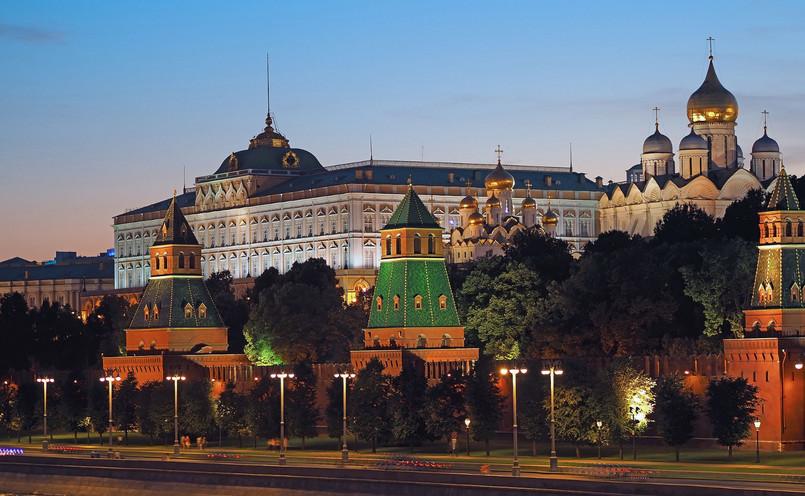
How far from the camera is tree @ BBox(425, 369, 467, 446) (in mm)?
123312

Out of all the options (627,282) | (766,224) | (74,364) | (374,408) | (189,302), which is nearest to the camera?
(766,224)

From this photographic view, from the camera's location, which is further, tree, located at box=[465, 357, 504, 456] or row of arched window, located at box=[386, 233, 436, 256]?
row of arched window, located at box=[386, 233, 436, 256]

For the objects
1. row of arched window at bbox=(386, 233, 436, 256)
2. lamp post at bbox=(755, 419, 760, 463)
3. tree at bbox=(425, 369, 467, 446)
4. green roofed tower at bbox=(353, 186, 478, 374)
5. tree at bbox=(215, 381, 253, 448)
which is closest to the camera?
lamp post at bbox=(755, 419, 760, 463)

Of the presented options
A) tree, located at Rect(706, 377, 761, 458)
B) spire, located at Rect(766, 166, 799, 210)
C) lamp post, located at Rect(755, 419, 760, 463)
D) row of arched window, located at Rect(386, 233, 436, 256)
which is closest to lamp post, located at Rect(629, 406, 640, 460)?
tree, located at Rect(706, 377, 761, 458)

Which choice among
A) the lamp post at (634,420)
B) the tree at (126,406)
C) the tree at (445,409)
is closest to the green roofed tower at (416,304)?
the tree at (445,409)

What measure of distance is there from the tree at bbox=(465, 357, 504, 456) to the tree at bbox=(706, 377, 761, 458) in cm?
1312

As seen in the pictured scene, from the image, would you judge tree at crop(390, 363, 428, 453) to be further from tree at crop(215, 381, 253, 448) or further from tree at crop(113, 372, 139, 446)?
tree at crop(113, 372, 139, 446)

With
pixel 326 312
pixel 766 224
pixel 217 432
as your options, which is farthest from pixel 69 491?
pixel 326 312

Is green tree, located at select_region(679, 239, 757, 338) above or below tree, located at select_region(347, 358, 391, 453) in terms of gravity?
above

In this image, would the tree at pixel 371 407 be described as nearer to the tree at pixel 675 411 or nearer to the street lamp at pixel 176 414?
the street lamp at pixel 176 414

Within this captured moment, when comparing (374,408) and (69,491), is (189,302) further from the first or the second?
(69,491)

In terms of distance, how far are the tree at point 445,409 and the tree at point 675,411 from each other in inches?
479

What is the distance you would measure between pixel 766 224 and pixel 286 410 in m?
33.1

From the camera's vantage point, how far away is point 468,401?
123 meters
